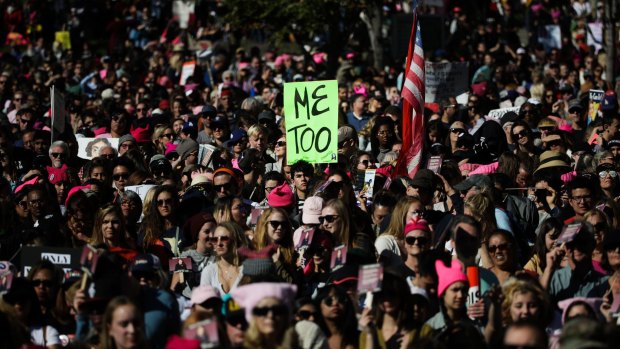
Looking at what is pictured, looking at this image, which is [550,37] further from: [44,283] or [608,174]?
[44,283]

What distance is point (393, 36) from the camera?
103ft

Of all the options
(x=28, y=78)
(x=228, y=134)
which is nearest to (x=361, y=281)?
(x=228, y=134)

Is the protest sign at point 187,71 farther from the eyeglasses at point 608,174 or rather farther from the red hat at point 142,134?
the eyeglasses at point 608,174

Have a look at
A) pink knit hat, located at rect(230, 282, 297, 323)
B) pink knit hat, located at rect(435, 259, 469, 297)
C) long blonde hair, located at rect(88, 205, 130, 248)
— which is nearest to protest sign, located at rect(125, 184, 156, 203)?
long blonde hair, located at rect(88, 205, 130, 248)

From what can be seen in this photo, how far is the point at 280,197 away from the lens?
1249 cm

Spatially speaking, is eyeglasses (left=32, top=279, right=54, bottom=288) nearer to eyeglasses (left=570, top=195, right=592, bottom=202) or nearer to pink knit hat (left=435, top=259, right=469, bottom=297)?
pink knit hat (left=435, top=259, right=469, bottom=297)

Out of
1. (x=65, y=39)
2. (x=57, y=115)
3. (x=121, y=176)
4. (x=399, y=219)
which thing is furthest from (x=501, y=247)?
(x=65, y=39)

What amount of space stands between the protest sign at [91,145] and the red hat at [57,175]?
63.5 inches

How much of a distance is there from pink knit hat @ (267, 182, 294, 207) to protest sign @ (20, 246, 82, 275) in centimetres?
299

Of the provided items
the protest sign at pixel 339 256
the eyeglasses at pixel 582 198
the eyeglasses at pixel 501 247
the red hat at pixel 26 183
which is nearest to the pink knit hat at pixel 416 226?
the eyeglasses at pixel 501 247

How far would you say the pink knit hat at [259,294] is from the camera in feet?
26.0

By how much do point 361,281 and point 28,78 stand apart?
61.7 ft

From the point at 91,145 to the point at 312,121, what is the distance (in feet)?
11.1

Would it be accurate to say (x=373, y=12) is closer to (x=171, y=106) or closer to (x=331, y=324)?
(x=171, y=106)
